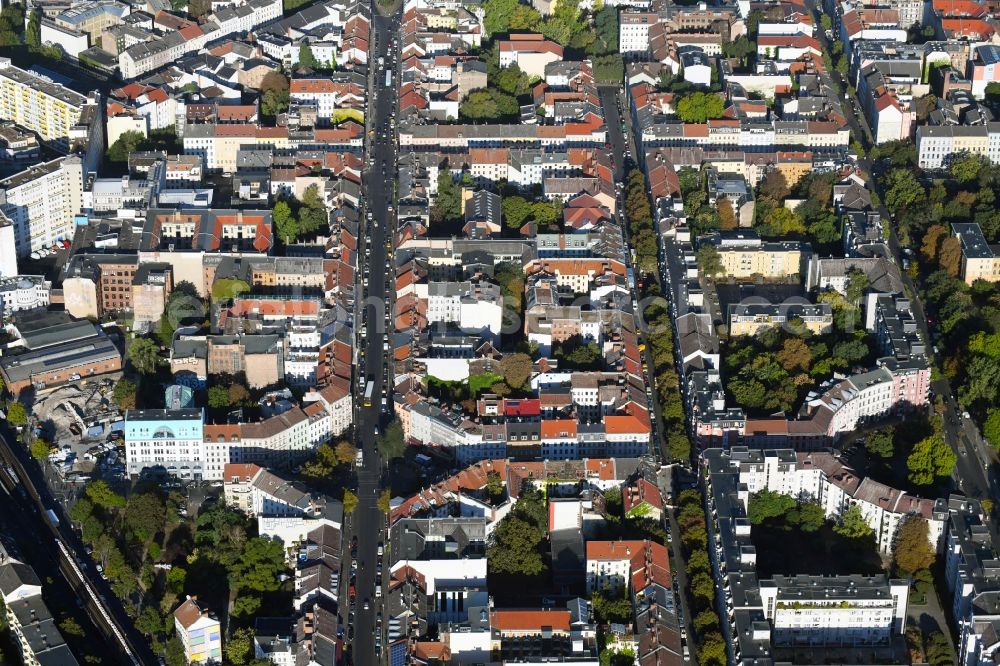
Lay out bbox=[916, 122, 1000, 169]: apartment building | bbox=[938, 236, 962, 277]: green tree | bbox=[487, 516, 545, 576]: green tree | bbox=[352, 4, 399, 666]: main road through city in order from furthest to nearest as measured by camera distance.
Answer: bbox=[916, 122, 1000, 169]: apartment building < bbox=[938, 236, 962, 277]: green tree < bbox=[487, 516, 545, 576]: green tree < bbox=[352, 4, 399, 666]: main road through city

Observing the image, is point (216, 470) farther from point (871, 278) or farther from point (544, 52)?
point (544, 52)

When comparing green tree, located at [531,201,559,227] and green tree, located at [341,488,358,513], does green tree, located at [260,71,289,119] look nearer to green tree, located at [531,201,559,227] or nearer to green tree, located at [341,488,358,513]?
green tree, located at [531,201,559,227]

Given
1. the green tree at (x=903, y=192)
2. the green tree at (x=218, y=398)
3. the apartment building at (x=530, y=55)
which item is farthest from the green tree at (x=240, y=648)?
the apartment building at (x=530, y=55)

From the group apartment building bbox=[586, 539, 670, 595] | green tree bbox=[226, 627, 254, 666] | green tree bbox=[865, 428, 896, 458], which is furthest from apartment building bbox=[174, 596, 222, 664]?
green tree bbox=[865, 428, 896, 458]

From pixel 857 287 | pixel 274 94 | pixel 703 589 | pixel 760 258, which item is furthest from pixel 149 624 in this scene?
pixel 274 94

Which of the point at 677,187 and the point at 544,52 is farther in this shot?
the point at 544,52

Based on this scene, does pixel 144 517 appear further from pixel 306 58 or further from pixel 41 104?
pixel 306 58

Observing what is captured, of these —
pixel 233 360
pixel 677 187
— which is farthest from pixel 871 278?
pixel 233 360
